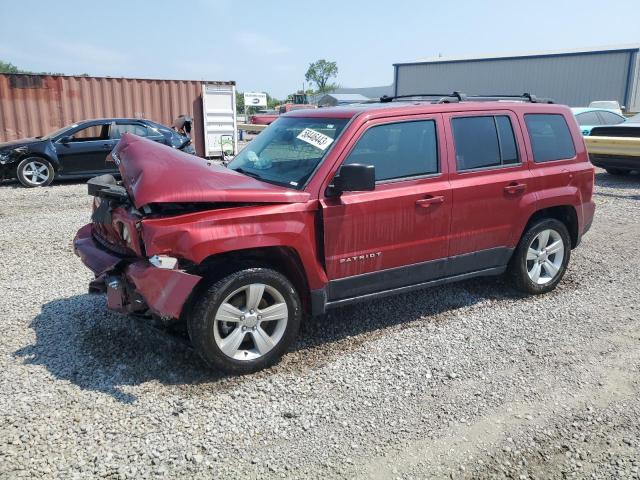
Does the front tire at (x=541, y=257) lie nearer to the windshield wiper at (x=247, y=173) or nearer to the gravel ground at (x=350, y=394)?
the gravel ground at (x=350, y=394)

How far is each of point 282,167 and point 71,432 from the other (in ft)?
7.78

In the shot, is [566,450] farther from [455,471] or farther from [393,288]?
[393,288]

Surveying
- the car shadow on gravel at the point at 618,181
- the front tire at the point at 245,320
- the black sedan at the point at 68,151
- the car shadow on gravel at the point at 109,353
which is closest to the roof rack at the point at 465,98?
the front tire at the point at 245,320

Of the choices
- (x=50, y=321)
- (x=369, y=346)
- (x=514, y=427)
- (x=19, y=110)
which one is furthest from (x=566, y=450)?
(x=19, y=110)

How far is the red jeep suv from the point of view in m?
3.56

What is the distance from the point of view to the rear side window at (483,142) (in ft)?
15.3

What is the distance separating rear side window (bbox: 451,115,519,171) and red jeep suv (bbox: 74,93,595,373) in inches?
0.5

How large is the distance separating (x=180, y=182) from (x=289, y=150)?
1.16 m

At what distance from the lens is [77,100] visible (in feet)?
51.6

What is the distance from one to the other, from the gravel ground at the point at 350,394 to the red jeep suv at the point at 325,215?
0.39 metres

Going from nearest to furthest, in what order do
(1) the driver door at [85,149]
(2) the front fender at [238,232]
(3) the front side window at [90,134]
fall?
(2) the front fender at [238,232] < (1) the driver door at [85,149] < (3) the front side window at [90,134]

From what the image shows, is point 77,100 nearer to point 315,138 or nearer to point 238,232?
point 315,138

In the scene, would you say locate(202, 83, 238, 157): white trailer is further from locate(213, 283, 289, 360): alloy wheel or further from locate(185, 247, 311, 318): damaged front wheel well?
locate(213, 283, 289, 360): alloy wheel

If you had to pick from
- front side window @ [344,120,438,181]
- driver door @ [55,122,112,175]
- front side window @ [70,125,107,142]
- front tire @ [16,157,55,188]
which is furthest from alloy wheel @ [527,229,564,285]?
front side window @ [70,125,107,142]
